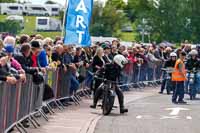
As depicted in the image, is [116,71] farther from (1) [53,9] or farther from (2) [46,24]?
(1) [53,9]

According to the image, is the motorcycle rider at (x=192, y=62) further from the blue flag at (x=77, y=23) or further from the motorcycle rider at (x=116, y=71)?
the motorcycle rider at (x=116, y=71)

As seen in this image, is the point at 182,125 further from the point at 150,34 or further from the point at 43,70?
the point at 150,34

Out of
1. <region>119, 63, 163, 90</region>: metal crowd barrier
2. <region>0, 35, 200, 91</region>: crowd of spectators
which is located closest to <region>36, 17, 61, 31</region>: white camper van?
<region>0, 35, 200, 91</region>: crowd of spectators

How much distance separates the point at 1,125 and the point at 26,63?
134 inches

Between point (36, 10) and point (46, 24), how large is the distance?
2053 cm

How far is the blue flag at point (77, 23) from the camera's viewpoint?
22.6m

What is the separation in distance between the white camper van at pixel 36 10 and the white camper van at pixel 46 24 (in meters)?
13.3

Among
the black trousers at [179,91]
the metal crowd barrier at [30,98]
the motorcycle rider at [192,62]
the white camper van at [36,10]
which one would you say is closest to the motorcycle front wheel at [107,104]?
the metal crowd barrier at [30,98]

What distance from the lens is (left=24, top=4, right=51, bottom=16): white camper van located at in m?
88.4

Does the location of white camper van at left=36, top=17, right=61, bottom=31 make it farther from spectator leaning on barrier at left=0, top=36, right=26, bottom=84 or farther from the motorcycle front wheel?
spectator leaning on barrier at left=0, top=36, right=26, bottom=84

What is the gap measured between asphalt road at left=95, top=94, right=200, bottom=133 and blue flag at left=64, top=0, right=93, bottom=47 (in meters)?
2.46

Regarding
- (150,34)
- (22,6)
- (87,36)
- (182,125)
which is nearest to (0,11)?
(22,6)

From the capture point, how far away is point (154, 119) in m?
20.1

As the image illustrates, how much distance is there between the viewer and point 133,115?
21078mm
